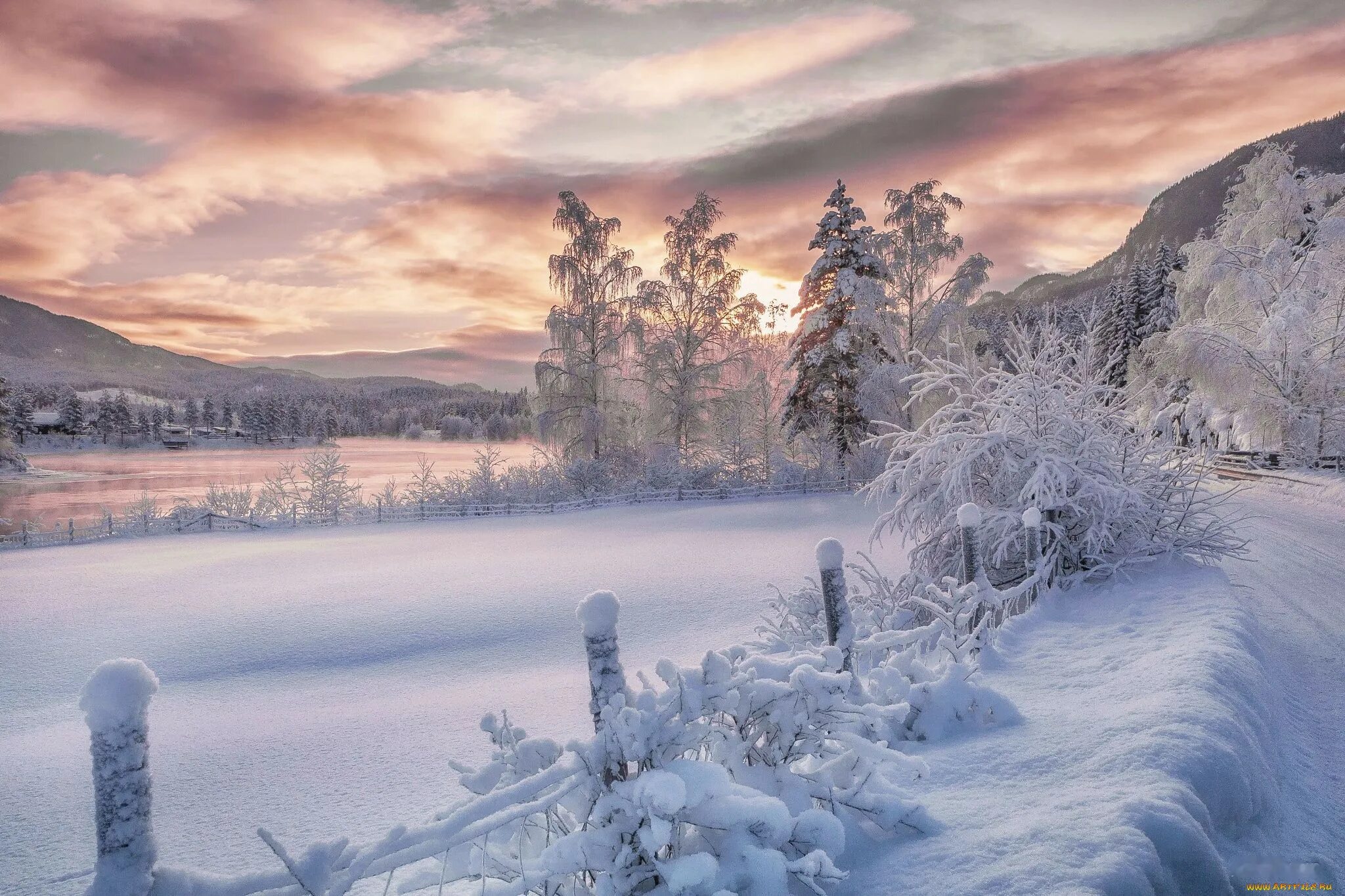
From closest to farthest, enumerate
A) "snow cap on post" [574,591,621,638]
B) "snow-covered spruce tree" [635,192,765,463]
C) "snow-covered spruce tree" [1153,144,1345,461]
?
1. "snow cap on post" [574,591,621,638]
2. "snow-covered spruce tree" [1153,144,1345,461]
3. "snow-covered spruce tree" [635,192,765,463]

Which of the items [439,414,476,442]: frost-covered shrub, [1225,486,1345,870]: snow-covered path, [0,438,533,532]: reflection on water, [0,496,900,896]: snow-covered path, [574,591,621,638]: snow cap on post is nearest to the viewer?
[574,591,621,638]: snow cap on post

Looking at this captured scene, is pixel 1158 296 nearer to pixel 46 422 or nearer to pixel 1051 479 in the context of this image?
pixel 1051 479

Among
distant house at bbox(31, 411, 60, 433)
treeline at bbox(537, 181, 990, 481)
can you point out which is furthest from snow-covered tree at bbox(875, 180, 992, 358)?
distant house at bbox(31, 411, 60, 433)

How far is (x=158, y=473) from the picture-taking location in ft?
173

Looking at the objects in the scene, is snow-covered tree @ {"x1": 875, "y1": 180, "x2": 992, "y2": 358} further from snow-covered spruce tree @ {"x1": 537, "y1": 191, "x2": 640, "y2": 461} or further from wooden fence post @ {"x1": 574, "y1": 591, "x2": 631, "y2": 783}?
wooden fence post @ {"x1": 574, "y1": 591, "x2": 631, "y2": 783}

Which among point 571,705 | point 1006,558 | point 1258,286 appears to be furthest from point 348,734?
point 1258,286

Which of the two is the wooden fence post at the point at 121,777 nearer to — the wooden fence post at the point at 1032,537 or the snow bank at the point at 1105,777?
the snow bank at the point at 1105,777

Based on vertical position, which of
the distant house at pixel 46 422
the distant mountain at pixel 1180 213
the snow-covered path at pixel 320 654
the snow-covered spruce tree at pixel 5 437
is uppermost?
the distant mountain at pixel 1180 213

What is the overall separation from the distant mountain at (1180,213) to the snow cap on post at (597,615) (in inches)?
3922

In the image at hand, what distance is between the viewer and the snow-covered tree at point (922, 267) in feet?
74.9

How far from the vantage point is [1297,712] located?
13.1 ft

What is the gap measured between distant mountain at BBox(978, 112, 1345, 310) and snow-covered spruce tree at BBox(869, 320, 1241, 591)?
93.2m

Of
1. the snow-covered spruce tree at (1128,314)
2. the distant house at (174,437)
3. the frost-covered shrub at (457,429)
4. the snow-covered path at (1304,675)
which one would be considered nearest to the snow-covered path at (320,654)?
the snow-covered path at (1304,675)

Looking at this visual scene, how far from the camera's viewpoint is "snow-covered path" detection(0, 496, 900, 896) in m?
4.50
